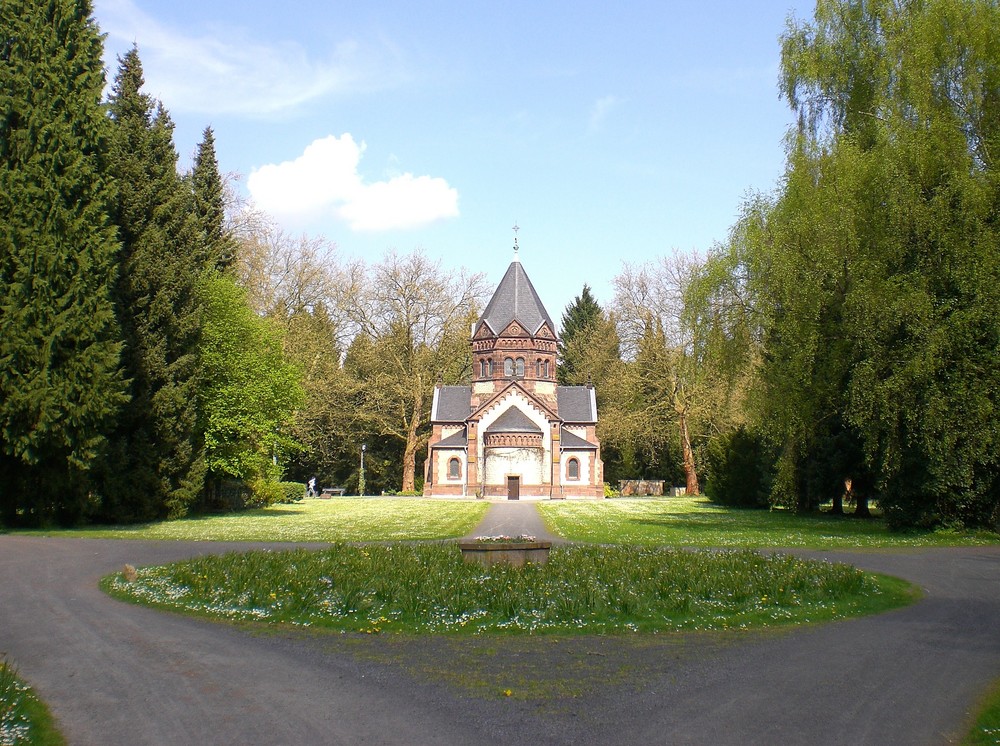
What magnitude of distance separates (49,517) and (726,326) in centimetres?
2425

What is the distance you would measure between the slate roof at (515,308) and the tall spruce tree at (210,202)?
29215 millimetres

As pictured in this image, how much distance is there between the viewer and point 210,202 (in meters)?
40.0

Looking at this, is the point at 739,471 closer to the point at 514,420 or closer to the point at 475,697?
the point at 514,420

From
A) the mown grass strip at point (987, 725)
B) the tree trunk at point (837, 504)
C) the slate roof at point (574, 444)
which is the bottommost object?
the mown grass strip at point (987, 725)

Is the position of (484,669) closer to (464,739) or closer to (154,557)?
(464,739)

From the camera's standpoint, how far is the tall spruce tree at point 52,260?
24.5 m

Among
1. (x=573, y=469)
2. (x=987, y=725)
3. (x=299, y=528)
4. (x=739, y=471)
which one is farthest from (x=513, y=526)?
(x=573, y=469)

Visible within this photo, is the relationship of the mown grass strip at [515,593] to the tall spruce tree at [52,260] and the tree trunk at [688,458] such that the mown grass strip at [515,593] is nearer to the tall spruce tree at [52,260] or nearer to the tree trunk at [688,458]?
the tall spruce tree at [52,260]

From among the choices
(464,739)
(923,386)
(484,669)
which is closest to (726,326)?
(923,386)

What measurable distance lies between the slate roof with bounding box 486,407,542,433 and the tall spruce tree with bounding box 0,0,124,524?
36.4 m

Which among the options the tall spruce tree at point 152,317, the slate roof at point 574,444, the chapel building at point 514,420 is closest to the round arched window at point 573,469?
the chapel building at point 514,420

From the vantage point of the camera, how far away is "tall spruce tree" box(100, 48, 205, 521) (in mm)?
30703

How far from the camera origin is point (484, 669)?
923 cm

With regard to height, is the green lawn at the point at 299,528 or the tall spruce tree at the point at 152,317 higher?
the tall spruce tree at the point at 152,317
